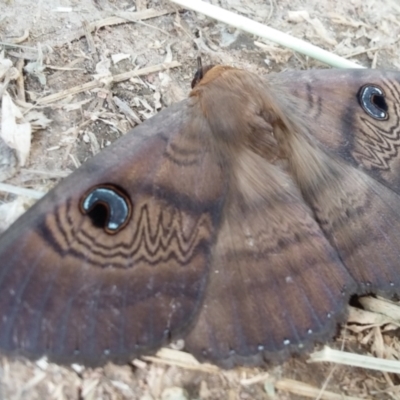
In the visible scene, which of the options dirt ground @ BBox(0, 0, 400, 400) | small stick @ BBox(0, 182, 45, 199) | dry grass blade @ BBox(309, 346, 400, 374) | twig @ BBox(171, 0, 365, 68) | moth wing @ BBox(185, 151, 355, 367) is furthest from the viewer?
twig @ BBox(171, 0, 365, 68)

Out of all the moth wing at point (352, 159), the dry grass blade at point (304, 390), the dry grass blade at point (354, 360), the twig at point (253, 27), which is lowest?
the dry grass blade at point (304, 390)

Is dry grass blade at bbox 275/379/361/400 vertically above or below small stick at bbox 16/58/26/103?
below

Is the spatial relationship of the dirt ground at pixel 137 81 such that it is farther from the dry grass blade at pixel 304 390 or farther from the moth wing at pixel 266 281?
the moth wing at pixel 266 281

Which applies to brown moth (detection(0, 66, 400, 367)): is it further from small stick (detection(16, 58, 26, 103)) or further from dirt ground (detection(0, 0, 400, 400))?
small stick (detection(16, 58, 26, 103))

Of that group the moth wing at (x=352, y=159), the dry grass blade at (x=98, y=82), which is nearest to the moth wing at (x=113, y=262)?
the moth wing at (x=352, y=159)

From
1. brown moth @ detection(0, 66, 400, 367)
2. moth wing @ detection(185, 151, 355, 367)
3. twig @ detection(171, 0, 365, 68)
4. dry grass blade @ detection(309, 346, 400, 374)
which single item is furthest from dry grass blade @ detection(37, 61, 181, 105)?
dry grass blade @ detection(309, 346, 400, 374)

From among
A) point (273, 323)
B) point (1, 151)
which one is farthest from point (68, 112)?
point (273, 323)
